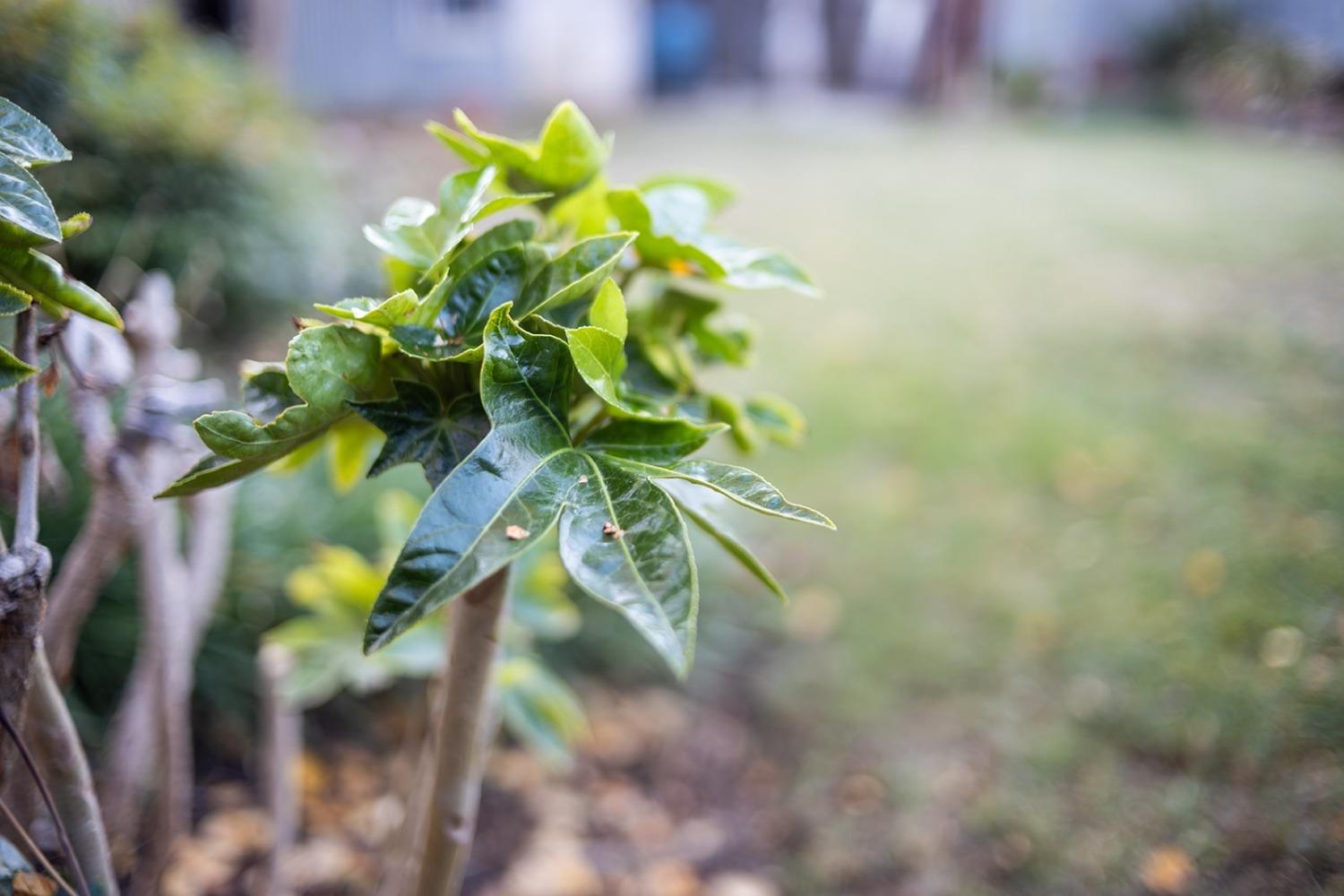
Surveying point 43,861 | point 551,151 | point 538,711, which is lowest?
point 538,711

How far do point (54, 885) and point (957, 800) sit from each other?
1.86m

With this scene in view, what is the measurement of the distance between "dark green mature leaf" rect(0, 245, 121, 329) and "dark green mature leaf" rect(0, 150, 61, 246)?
0.02 metres

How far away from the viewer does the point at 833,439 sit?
3.64 meters

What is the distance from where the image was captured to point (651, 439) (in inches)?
32.4

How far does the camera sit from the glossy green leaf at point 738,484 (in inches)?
28.6

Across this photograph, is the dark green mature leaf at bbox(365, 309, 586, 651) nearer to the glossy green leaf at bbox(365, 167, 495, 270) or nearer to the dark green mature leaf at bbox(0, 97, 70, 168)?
the glossy green leaf at bbox(365, 167, 495, 270)

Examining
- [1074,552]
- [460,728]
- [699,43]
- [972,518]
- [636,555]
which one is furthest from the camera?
[699,43]

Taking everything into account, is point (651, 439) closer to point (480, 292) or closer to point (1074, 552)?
point (480, 292)

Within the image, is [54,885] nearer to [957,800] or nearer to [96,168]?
[957,800]

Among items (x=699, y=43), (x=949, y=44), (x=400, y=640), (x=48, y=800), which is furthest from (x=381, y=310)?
(x=699, y=43)

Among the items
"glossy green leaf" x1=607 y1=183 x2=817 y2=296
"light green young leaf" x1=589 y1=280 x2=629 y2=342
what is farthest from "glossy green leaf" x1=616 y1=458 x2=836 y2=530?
"glossy green leaf" x1=607 y1=183 x2=817 y2=296

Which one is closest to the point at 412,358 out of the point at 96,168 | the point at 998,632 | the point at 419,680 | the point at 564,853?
the point at 564,853

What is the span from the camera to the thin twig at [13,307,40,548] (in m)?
0.83

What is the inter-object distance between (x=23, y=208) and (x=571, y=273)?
47 centimetres
